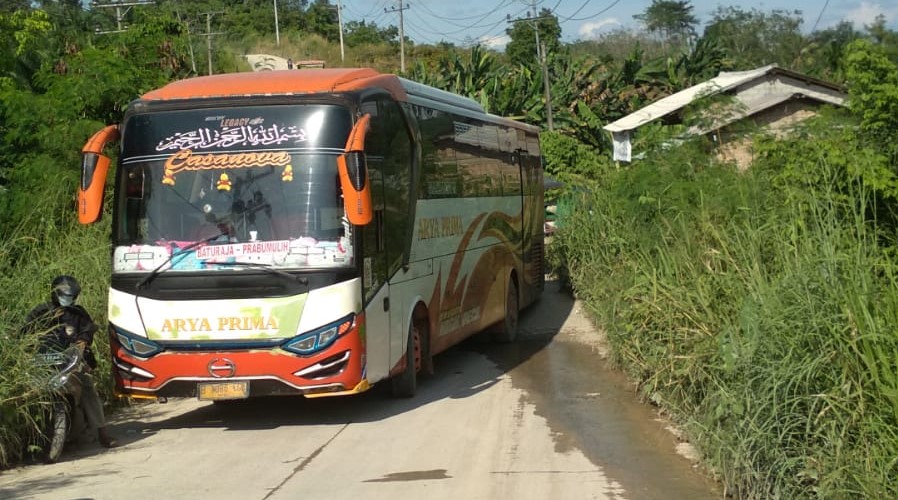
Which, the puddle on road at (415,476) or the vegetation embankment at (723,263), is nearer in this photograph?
the vegetation embankment at (723,263)

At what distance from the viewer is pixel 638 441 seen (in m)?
9.18

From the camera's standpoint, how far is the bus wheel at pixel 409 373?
11.2 m

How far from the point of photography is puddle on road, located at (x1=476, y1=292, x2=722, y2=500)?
772 cm

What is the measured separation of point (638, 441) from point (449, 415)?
2.17m

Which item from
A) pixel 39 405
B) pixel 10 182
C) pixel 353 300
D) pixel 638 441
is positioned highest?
pixel 10 182

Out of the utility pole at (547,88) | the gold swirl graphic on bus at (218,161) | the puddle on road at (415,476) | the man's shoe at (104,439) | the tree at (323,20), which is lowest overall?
the puddle on road at (415,476)

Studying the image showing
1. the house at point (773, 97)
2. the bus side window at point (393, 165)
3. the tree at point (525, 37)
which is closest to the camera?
Answer: the bus side window at point (393, 165)

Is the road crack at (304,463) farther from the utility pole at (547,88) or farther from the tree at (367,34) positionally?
the tree at (367,34)

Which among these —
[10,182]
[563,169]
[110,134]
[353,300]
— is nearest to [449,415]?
[353,300]

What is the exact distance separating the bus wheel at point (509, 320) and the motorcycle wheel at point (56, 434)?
27.0ft

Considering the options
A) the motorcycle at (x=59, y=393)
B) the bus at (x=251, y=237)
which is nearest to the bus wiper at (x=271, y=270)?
the bus at (x=251, y=237)

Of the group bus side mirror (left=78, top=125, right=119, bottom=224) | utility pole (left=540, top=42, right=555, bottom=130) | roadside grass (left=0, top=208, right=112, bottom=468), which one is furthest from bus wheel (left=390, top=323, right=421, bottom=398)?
utility pole (left=540, top=42, right=555, bottom=130)

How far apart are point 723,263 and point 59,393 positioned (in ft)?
19.7

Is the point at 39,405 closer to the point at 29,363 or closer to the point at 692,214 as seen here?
A: the point at 29,363
